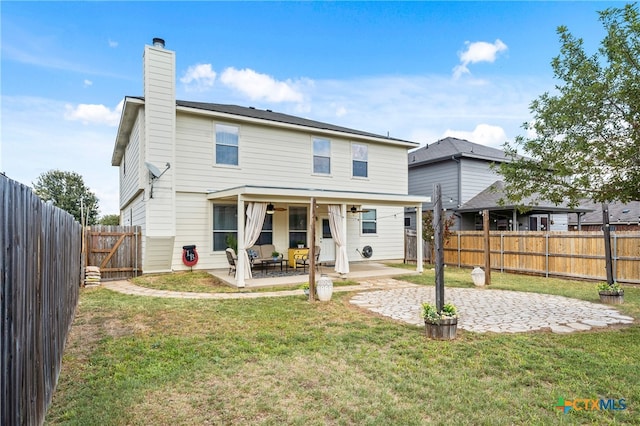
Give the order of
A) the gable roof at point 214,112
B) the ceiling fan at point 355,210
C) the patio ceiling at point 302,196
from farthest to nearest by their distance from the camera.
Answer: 1. the ceiling fan at point 355,210
2. the gable roof at point 214,112
3. the patio ceiling at point 302,196

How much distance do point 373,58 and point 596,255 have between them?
10.9 metres

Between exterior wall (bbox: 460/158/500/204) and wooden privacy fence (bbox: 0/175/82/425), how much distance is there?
17.8 meters

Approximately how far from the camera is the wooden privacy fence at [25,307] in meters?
1.80

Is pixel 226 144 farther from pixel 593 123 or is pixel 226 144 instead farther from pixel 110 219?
pixel 110 219

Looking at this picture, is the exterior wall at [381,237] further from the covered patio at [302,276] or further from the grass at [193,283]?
the grass at [193,283]

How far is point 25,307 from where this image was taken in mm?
2236

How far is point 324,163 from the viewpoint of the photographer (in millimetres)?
14570

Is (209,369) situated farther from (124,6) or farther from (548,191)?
(124,6)

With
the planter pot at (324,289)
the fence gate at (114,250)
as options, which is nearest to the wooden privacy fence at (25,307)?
the planter pot at (324,289)

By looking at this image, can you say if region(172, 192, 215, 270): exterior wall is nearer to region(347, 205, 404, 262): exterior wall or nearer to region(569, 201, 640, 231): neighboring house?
region(347, 205, 404, 262): exterior wall

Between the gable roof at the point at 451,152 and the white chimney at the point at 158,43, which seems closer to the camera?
the white chimney at the point at 158,43

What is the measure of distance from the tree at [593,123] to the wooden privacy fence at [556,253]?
236 inches

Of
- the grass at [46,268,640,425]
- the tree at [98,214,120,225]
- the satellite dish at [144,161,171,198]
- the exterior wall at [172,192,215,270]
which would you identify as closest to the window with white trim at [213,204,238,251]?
the exterior wall at [172,192,215,270]

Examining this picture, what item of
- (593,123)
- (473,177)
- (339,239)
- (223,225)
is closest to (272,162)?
(223,225)
